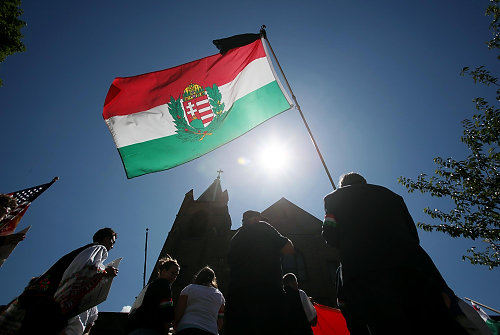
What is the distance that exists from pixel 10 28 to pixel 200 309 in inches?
463

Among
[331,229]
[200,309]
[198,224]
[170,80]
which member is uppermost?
[170,80]

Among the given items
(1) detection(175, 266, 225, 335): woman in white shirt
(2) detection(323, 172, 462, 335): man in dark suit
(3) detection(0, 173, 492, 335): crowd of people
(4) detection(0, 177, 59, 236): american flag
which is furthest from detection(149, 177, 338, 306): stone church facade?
(2) detection(323, 172, 462, 335): man in dark suit

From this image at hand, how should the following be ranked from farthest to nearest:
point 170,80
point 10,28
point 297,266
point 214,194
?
point 214,194
point 297,266
point 10,28
point 170,80

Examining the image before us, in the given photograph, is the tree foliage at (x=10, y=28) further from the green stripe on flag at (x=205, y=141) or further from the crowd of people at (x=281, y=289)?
the crowd of people at (x=281, y=289)

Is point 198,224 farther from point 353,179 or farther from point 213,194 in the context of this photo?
point 353,179

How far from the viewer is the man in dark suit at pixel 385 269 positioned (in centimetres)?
154

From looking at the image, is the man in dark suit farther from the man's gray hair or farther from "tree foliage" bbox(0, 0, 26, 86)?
"tree foliage" bbox(0, 0, 26, 86)

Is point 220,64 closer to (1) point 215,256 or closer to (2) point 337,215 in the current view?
(2) point 337,215

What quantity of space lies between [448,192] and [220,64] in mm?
9967

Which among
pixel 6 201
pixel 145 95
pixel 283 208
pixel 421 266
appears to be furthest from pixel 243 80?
pixel 283 208

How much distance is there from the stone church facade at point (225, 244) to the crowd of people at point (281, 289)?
12586mm

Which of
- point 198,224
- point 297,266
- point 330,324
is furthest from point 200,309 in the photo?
point 198,224

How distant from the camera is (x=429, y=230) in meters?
9.91

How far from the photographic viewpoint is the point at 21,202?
22.4 ft
